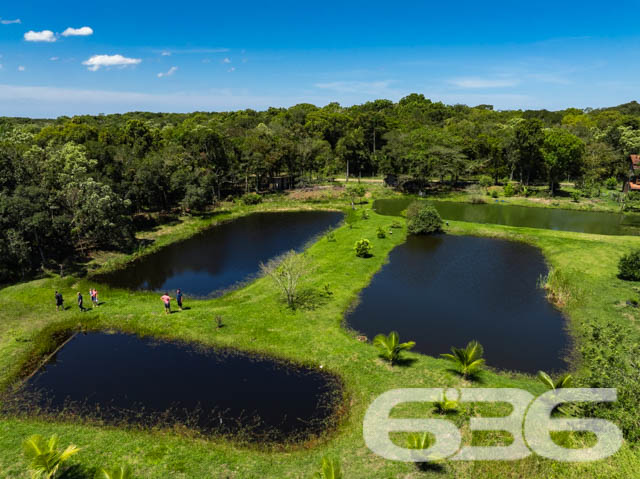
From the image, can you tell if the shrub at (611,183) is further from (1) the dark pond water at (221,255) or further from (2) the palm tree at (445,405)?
(2) the palm tree at (445,405)

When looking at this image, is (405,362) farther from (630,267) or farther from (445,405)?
(630,267)

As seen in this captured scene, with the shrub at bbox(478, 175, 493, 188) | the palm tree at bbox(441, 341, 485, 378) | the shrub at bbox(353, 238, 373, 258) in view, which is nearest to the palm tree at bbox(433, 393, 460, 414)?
the palm tree at bbox(441, 341, 485, 378)

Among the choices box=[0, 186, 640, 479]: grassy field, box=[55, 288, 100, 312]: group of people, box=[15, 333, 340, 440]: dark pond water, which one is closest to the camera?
box=[0, 186, 640, 479]: grassy field

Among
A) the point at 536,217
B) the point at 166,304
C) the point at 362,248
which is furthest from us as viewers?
the point at 536,217

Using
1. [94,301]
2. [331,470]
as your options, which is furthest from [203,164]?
[331,470]

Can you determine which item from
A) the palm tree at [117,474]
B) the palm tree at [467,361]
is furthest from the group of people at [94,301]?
the palm tree at [467,361]

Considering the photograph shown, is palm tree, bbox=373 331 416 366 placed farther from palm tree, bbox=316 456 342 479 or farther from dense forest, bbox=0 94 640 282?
dense forest, bbox=0 94 640 282
